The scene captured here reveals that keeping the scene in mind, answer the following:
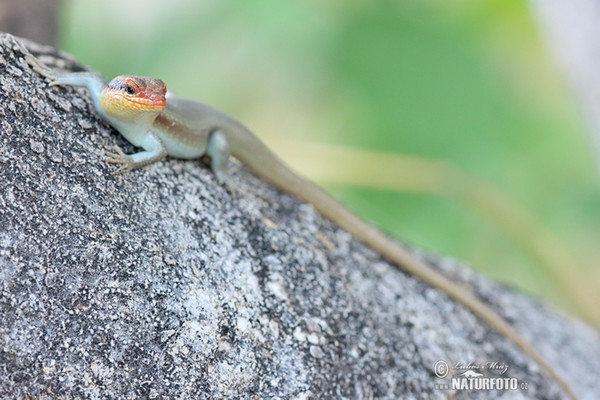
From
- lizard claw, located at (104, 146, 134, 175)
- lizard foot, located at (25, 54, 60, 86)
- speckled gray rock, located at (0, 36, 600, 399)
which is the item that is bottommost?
speckled gray rock, located at (0, 36, 600, 399)

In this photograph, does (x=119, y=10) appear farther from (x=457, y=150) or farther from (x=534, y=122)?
(x=534, y=122)

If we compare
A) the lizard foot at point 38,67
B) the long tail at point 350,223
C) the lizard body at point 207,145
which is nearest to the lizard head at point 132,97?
the lizard body at point 207,145

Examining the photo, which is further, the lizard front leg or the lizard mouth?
the lizard mouth

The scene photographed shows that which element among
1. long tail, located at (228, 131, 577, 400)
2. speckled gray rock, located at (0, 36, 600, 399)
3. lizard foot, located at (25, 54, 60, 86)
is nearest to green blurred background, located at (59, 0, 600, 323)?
long tail, located at (228, 131, 577, 400)

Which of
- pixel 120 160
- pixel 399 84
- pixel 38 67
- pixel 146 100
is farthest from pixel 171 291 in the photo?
pixel 399 84

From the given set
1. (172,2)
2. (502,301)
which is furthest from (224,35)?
(502,301)

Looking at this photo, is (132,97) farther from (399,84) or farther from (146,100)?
(399,84)

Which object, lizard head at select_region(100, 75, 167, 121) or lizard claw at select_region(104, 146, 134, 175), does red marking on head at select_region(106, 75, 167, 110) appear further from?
lizard claw at select_region(104, 146, 134, 175)
